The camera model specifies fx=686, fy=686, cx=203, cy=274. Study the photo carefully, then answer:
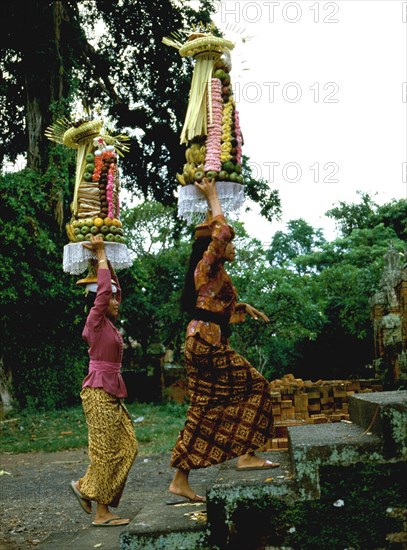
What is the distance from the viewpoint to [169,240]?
25078mm

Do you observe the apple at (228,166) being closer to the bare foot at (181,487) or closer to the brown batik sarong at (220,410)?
the brown batik sarong at (220,410)

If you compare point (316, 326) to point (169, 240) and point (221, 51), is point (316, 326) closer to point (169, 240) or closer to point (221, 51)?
point (169, 240)

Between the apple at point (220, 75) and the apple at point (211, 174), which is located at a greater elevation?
the apple at point (220, 75)

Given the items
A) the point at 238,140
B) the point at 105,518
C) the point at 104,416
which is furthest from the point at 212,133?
the point at 105,518

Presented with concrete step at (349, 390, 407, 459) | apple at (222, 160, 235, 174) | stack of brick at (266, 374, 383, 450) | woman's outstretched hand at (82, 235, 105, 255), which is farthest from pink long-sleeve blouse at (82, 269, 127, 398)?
stack of brick at (266, 374, 383, 450)

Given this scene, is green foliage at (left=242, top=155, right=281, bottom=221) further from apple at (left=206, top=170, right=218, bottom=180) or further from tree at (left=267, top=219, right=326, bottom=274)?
tree at (left=267, top=219, right=326, bottom=274)

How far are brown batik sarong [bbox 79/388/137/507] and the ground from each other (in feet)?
0.80

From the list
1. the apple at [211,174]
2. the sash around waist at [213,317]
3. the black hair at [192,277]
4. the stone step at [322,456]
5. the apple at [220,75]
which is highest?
the apple at [220,75]

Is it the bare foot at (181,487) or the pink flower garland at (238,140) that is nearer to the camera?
the bare foot at (181,487)

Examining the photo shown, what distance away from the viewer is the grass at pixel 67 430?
1046 centimetres

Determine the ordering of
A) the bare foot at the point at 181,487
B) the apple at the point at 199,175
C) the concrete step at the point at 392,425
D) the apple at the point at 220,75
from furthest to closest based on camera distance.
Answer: the apple at the point at 220,75 → the apple at the point at 199,175 → the bare foot at the point at 181,487 → the concrete step at the point at 392,425

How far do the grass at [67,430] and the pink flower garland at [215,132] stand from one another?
601 centimetres

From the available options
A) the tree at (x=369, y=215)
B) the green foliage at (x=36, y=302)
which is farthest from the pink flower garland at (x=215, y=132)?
the tree at (x=369, y=215)

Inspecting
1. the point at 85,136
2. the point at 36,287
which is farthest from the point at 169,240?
the point at 85,136
